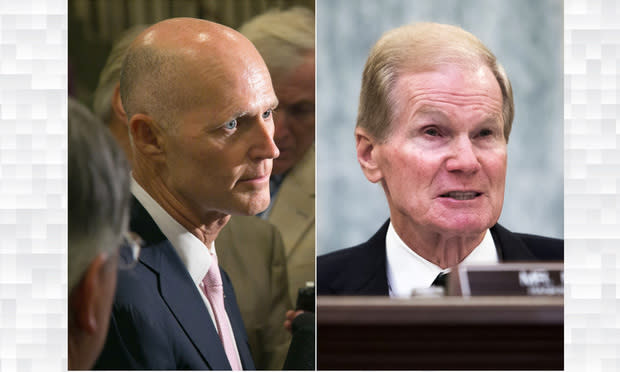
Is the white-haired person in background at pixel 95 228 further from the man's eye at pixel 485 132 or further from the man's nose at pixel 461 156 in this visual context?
the man's eye at pixel 485 132

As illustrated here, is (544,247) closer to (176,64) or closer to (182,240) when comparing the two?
(182,240)

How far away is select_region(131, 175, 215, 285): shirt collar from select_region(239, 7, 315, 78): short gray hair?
32.5 inches

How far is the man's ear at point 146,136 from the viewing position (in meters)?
3.59

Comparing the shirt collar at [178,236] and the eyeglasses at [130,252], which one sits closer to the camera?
the eyeglasses at [130,252]

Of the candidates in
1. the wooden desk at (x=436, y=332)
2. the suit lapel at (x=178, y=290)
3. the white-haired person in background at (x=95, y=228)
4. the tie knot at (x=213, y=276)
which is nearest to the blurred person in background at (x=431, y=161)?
the wooden desk at (x=436, y=332)

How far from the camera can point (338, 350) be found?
373cm

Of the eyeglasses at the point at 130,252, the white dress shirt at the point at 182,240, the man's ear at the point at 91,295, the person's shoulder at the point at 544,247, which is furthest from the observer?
the person's shoulder at the point at 544,247

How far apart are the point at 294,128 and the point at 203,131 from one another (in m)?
0.45

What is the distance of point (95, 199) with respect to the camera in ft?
10.3

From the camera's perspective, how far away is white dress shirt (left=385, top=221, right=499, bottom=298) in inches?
149

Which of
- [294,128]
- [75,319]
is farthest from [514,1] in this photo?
[75,319]

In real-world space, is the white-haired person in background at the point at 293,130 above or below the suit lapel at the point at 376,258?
above

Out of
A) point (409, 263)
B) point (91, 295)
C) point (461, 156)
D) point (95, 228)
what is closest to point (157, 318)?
point (91, 295)

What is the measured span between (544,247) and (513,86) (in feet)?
2.61
